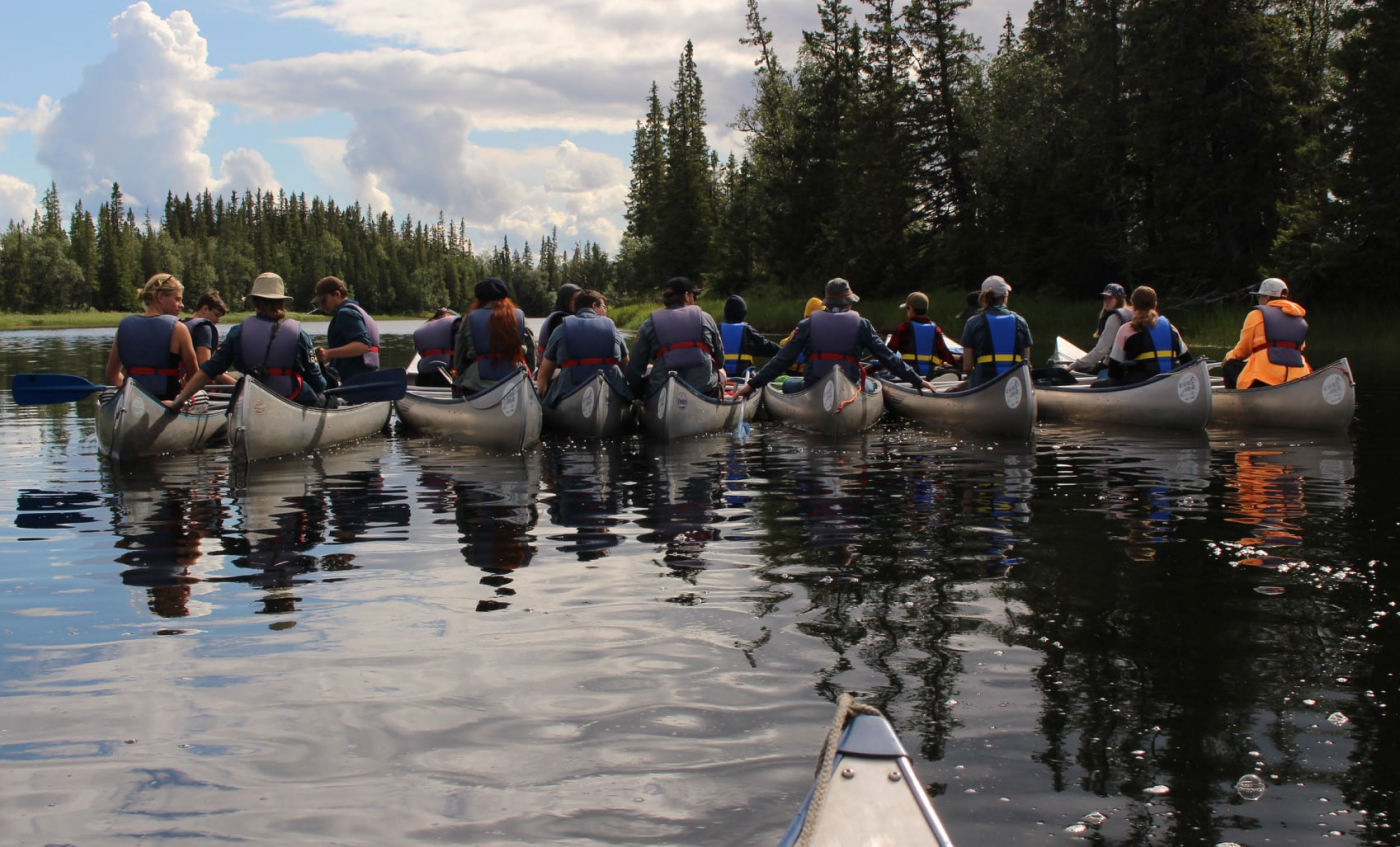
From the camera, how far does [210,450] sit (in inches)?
499

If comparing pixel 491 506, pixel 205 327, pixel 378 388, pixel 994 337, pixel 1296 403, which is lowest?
pixel 491 506

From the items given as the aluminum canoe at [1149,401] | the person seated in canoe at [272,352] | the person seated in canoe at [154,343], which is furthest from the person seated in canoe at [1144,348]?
the person seated in canoe at [154,343]

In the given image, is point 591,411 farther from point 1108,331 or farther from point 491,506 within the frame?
point 1108,331

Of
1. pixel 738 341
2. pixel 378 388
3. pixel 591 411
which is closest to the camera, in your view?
pixel 378 388

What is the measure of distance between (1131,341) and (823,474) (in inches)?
208

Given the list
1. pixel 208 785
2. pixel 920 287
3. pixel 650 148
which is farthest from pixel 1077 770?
pixel 650 148

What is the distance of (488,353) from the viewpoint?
1338 centimetres

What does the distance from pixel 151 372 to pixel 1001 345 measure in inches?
355

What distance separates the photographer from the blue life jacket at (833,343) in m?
13.3

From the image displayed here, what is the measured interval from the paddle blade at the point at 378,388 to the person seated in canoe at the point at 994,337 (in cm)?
621

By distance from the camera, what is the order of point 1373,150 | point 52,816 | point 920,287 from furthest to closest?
point 920,287
point 1373,150
point 52,816

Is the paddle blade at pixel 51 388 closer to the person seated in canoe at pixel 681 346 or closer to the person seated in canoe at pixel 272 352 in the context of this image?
the person seated in canoe at pixel 272 352

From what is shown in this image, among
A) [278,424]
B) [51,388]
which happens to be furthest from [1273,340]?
[51,388]

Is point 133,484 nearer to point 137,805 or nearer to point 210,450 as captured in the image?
point 210,450
